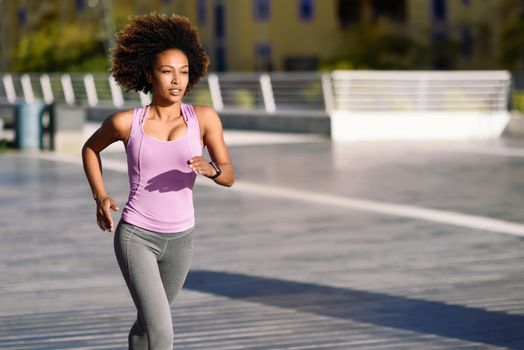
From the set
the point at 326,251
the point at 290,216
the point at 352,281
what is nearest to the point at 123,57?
the point at 352,281

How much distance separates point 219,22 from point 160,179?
178 feet

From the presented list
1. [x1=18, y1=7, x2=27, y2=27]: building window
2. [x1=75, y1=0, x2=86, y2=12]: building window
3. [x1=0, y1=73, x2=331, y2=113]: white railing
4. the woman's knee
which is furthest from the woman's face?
[x1=18, y1=7, x2=27, y2=27]: building window

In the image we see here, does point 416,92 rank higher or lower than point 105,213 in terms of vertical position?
lower

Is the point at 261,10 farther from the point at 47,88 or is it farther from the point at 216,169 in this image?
the point at 216,169

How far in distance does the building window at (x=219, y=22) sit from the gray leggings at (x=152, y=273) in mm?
53959

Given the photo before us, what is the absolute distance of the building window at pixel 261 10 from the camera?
192 ft

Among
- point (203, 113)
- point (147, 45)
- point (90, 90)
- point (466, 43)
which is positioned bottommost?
point (466, 43)

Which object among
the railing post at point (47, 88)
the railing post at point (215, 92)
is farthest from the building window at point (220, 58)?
the railing post at point (215, 92)

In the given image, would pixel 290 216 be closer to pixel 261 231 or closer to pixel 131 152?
pixel 261 231

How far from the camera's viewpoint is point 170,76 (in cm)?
490

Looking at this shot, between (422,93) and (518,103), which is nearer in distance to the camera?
(422,93)

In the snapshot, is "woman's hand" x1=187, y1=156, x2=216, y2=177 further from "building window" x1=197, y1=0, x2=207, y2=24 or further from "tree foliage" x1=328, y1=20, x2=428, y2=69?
"building window" x1=197, y1=0, x2=207, y2=24

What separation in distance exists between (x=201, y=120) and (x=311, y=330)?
8.24 ft

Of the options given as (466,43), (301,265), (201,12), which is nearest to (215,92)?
(301,265)
